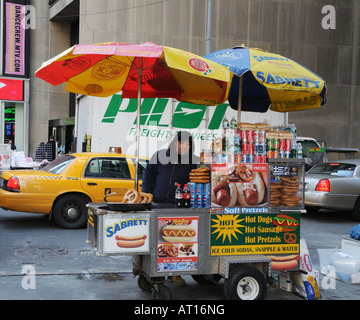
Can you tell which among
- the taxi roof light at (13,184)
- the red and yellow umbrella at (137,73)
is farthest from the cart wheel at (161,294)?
the taxi roof light at (13,184)

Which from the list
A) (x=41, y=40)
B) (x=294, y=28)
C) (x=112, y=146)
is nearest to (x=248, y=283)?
(x=112, y=146)

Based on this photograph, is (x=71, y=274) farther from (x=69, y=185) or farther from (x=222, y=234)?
(x=69, y=185)

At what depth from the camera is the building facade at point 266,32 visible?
23.2m

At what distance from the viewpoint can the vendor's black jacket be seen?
556 cm

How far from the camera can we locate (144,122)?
12680mm

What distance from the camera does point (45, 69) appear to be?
18.4ft

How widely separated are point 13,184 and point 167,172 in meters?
4.47

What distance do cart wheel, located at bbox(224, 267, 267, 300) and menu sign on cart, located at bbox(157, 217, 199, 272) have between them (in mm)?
424

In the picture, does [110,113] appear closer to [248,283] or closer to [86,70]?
[86,70]

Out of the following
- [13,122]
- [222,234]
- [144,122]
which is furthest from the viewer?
[13,122]

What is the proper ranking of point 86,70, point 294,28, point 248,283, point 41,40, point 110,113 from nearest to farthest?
point 248,283
point 86,70
point 110,113
point 294,28
point 41,40

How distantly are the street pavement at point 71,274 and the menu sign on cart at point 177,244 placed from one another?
A: 61 cm

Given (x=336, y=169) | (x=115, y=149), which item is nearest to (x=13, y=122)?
(x=115, y=149)
